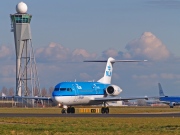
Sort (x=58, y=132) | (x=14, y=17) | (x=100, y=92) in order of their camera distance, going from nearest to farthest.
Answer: (x=58, y=132), (x=100, y=92), (x=14, y=17)

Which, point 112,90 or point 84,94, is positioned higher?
point 112,90

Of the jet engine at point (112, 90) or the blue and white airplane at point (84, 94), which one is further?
the jet engine at point (112, 90)

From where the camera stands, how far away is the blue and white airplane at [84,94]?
84.9 metres

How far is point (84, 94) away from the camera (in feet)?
287

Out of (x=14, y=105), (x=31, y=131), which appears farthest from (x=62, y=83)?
(x=14, y=105)

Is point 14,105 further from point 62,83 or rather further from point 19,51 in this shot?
point 62,83

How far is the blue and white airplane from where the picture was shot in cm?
8488

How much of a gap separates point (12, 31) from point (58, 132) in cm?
13628

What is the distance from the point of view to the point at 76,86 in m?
86.8

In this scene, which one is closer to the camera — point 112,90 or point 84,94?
point 84,94

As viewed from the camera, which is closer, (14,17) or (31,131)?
(31,131)

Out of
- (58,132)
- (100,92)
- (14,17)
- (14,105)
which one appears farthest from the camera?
(14,17)

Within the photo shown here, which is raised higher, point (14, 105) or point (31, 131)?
point (14, 105)

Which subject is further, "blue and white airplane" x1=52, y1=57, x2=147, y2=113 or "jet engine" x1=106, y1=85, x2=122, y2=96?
"jet engine" x1=106, y1=85, x2=122, y2=96
